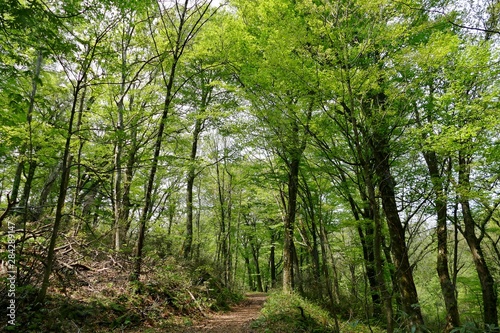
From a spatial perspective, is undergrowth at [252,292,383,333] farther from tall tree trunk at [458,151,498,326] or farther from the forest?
tall tree trunk at [458,151,498,326]

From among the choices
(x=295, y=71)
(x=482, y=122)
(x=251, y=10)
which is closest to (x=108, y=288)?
(x=295, y=71)

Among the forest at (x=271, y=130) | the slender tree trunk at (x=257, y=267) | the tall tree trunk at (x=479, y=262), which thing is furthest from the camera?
the slender tree trunk at (x=257, y=267)

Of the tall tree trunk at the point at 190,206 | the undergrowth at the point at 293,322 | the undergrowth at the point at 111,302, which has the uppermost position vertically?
the tall tree trunk at the point at 190,206

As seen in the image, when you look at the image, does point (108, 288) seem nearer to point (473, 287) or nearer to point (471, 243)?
point (471, 243)

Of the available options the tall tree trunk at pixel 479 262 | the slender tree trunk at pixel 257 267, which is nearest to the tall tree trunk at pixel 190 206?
the tall tree trunk at pixel 479 262

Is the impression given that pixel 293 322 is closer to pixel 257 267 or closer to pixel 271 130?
pixel 271 130

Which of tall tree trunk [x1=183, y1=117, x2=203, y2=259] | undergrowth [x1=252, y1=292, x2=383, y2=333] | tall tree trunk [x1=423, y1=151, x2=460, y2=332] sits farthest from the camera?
tall tree trunk [x1=183, y1=117, x2=203, y2=259]

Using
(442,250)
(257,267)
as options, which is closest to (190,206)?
(442,250)

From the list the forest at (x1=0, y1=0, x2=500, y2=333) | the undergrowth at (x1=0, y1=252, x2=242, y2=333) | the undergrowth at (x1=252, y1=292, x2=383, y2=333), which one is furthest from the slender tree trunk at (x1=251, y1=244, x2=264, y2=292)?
the undergrowth at (x1=252, y1=292, x2=383, y2=333)

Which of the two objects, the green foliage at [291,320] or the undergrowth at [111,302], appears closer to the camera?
the undergrowth at [111,302]

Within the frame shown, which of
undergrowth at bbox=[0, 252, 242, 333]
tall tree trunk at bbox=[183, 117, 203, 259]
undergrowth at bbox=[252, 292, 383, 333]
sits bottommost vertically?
undergrowth at bbox=[252, 292, 383, 333]

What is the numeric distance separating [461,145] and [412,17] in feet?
12.2

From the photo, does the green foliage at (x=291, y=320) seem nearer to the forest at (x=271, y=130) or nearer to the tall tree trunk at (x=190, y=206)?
the forest at (x=271, y=130)

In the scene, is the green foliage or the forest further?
the green foliage
